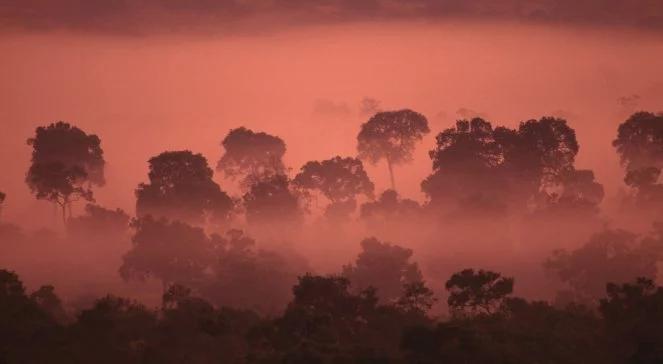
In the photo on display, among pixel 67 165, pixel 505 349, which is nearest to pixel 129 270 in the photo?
pixel 67 165

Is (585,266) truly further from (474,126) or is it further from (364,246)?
(474,126)

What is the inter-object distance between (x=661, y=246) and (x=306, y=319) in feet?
188

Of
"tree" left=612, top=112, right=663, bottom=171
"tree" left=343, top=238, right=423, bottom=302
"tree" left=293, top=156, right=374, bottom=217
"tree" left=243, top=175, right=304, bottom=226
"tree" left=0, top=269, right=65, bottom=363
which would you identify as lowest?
"tree" left=0, top=269, right=65, bottom=363

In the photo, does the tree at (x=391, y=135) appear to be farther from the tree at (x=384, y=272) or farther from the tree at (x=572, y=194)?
the tree at (x=384, y=272)

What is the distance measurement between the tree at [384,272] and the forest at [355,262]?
275 millimetres

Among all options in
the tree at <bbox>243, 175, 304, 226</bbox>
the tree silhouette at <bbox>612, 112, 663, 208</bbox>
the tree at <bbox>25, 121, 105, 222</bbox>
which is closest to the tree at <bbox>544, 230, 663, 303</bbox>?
the tree silhouette at <bbox>612, 112, 663, 208</bbox>

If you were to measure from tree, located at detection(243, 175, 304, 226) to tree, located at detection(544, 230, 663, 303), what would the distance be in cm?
4042

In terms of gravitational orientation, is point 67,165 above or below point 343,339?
above

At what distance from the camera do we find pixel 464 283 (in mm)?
93750

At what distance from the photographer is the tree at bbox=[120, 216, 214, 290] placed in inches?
4993

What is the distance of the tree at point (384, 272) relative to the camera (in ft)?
399

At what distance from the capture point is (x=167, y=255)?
127 metres

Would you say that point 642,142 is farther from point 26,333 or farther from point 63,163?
point 26,333

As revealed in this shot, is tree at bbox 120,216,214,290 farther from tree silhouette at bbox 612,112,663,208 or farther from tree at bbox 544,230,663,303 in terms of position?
tree silhouette at bbox 612,112,663,208
